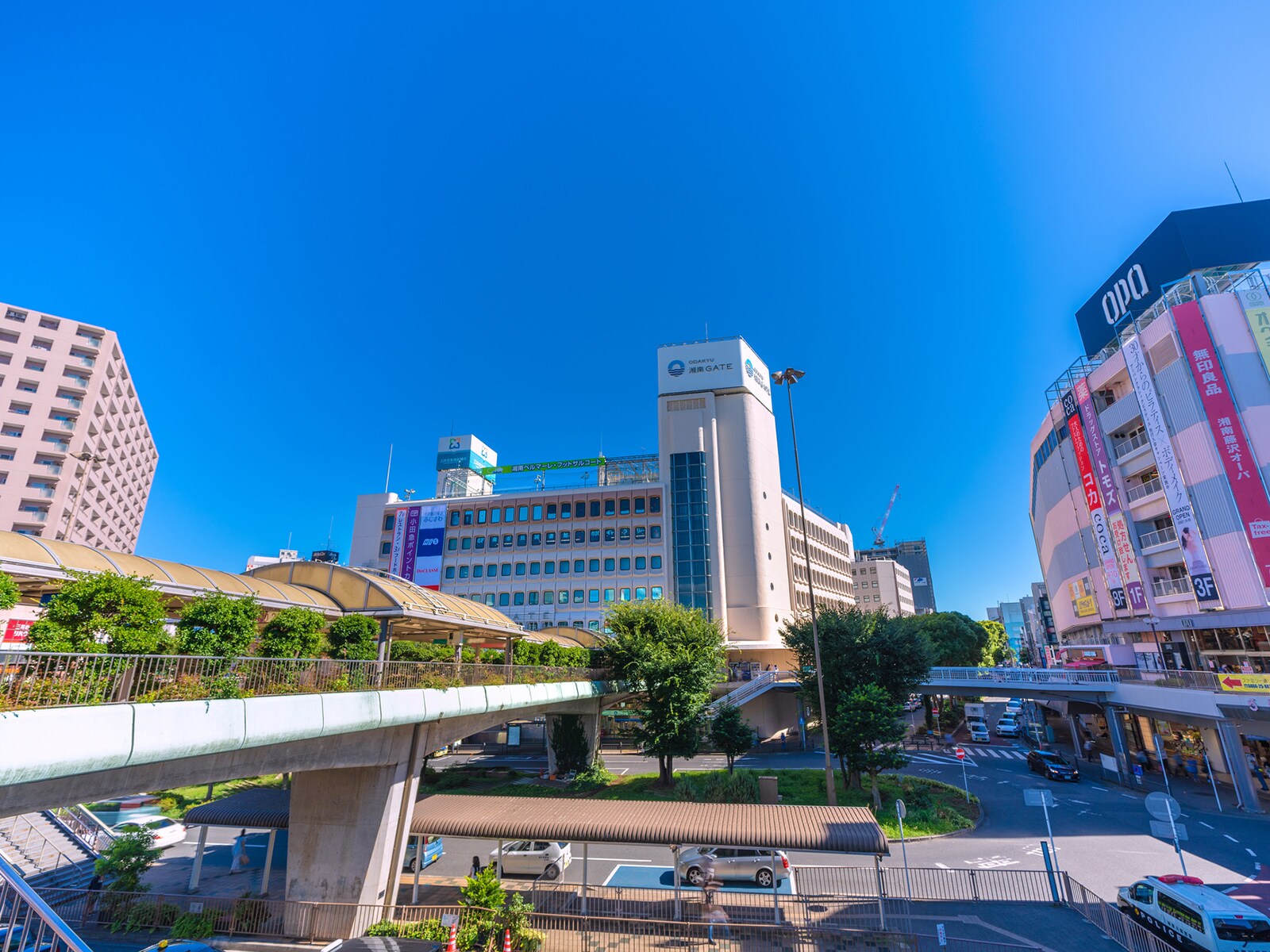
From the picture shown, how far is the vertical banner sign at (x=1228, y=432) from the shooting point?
32312 mm

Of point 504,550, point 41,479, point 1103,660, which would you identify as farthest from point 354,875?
point 41,479

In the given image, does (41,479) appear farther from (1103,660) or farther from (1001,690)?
(1103,660)

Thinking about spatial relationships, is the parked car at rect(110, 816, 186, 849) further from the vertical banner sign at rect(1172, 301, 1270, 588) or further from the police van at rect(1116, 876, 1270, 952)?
the vertical banner sign at rect(1172, 301, 1270, 588)

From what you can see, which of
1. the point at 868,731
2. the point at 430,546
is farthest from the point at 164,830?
the point at 430,546

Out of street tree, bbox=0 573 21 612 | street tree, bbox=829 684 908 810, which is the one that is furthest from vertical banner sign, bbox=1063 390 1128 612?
street tree, bbox=0 573 21 612

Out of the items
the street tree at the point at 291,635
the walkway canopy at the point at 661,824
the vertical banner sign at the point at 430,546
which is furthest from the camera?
the vertical banner sign at the point at 430,546

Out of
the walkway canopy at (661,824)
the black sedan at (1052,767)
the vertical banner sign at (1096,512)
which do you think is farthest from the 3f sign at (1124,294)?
the walkway canopy at (661,824)

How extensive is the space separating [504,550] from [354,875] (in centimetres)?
5408

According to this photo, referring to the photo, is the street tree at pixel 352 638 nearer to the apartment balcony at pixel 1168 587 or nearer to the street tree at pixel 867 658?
the street tree at pixel 867 658

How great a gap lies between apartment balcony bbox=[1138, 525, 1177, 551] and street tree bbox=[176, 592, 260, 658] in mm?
47684

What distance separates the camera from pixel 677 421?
2835 inches

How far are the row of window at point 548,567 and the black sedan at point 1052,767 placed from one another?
3797cm

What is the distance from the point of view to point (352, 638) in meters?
19.6

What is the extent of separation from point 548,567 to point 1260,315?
61.0 metres
